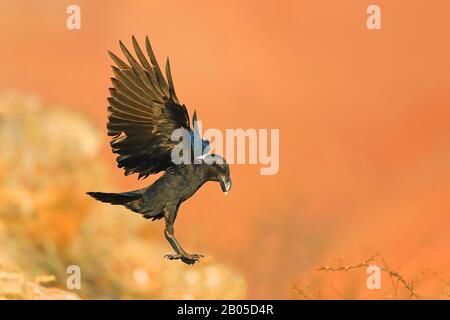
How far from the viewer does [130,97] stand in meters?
5.21

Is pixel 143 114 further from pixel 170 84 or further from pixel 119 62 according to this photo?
pixel 119 62

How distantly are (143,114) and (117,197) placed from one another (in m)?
0.69

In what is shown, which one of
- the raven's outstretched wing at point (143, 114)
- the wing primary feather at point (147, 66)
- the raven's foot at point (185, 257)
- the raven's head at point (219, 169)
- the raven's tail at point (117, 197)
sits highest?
the wing primary feather at point (147, 66)

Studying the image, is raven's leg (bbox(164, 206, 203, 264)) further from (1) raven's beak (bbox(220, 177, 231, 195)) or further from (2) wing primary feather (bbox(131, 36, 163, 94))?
(2) wing primary feather (bbox(131, 36, 163, 94))

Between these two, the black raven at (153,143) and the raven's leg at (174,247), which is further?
the raven's leg at (174,247)

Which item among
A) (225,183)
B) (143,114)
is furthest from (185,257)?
(143,114)

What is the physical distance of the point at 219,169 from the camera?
17.3ft

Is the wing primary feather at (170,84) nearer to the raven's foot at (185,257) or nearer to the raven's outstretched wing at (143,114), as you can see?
the raven's outstretched wing at (143,114)

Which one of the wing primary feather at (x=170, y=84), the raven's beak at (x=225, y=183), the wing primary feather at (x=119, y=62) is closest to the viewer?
the wing primary feather at (x=170, y=84)

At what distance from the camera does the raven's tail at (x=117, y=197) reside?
209 inches

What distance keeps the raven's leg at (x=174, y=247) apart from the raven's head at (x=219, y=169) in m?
0.44

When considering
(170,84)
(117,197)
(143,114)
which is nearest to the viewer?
(170,84)

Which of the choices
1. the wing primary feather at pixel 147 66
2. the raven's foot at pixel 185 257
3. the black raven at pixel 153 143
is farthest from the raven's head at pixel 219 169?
the wing primary feather at pixel 147 66

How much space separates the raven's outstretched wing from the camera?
16.9 ft
